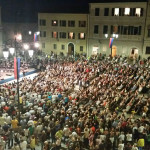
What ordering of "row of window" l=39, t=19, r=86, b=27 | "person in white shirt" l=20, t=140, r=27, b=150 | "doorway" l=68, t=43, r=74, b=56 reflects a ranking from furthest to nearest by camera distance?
"doorway" l=68, t=43, r=74, b=56, "row of window" l=39, t=19, r=86, b=27, "person in white shirt" l=20, t=140, r=27, b=150

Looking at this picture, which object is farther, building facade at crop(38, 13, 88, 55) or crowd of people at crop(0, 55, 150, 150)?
building facade at crop(38, 13, 88, 55)

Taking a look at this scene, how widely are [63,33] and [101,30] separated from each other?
27.6ft

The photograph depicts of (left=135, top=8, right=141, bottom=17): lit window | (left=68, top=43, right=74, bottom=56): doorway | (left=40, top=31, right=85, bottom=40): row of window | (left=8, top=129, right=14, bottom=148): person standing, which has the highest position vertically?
(left=135, top=8, right=141, bottom=17): lit window

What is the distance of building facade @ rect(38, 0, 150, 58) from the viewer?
34.7 meters

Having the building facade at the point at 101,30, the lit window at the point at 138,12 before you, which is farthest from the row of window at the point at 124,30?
the lit window at the point at 138,12

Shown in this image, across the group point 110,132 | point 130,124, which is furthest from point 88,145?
point 130,124

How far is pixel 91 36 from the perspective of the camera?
130 feet

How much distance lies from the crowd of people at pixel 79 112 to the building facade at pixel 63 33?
1541 cm

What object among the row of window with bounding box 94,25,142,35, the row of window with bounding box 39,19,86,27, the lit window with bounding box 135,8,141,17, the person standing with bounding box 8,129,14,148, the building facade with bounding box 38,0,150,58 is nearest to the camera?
the person standing with bounding box 8,129,14,148

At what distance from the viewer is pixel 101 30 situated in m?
38.1

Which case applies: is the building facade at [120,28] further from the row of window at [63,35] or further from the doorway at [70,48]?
the doorway at [70,48]

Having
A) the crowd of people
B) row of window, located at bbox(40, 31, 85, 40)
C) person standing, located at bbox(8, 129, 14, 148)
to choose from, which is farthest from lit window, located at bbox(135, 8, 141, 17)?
person standing, located at bbox(8, 129, 14, 148)

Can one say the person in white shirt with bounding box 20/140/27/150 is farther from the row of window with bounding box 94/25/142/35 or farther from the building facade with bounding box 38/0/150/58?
the row of window with bounding box 94/25/142/35

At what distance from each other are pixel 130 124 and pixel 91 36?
2750 centimetres
